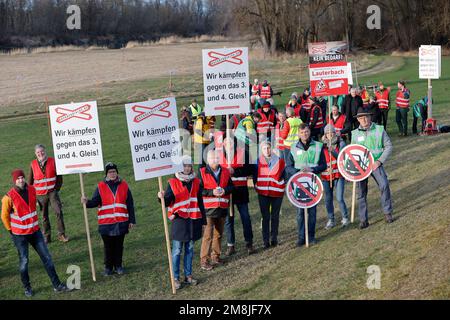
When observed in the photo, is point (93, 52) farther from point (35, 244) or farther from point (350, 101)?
point (35, 244)

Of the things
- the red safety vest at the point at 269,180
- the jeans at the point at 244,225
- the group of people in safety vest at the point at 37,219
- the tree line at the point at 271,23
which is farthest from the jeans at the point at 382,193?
the tree line at the point at 271,23

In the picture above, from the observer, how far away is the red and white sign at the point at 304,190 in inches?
483

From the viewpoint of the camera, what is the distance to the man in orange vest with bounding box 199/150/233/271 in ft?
38.5

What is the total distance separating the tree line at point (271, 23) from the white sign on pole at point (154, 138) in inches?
2678

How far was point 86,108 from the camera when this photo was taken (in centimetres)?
1211

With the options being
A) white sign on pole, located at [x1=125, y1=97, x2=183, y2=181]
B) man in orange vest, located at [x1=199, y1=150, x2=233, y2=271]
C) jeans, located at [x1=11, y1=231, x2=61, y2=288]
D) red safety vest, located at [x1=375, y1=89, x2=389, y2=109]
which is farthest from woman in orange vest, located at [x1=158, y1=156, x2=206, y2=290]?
red safety vest, located at [x1=375, y1=89, x2=389, y2=109]

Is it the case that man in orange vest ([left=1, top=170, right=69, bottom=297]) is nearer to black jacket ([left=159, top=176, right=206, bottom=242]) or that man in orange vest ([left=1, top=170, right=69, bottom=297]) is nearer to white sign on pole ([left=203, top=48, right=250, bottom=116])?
black jacket ([left=159, top=176, right=206, bottom=242])

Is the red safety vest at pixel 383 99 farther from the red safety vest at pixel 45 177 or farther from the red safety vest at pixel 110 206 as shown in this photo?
the red safety vest at pixel 110 206

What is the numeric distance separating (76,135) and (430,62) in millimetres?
15542

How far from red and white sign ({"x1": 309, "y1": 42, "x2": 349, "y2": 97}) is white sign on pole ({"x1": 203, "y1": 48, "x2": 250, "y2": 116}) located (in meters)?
2.70

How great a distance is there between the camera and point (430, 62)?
78.0ft

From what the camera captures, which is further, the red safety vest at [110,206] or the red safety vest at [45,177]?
the red safety vest at [45,177]

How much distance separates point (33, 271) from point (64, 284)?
1.20m
